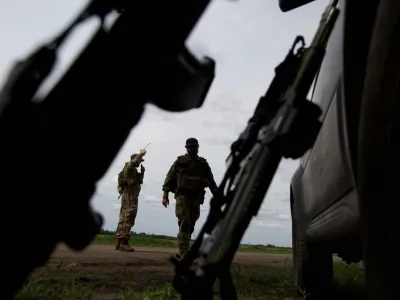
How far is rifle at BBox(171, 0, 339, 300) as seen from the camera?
85cm

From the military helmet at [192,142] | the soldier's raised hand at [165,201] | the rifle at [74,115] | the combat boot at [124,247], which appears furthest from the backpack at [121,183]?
the rifle at [74,115]

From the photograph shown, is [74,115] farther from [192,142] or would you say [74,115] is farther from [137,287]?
[192,142]

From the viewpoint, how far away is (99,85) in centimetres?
80

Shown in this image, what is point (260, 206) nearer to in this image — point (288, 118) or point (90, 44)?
point (288, 118)

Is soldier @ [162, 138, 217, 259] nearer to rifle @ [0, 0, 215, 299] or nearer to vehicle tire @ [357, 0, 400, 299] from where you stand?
vehicle tire @ [357, 0, 400, 299]

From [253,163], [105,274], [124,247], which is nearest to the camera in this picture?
[253,163]

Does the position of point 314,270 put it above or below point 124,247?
above

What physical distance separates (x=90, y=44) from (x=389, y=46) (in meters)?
0.98

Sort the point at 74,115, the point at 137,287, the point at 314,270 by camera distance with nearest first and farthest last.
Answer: the point at 74,115, the point at 314,270, the point at 137,287

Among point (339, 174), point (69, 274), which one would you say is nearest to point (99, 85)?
point (339, 174)

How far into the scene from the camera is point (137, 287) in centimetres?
392

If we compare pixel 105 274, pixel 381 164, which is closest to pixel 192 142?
pixel 105 274

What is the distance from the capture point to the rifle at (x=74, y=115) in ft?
2.57

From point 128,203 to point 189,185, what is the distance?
2.15 metres
